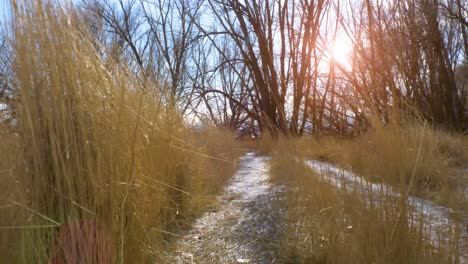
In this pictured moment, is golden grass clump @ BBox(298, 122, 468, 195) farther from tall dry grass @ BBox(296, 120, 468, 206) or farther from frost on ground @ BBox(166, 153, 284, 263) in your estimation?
frost on ground @ BBox(166, 153, 284, 263)

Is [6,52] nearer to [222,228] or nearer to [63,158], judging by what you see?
[63,158]

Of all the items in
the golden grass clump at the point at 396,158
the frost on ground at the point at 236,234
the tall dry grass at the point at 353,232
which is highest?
the golden grass clump at the point at 396,158

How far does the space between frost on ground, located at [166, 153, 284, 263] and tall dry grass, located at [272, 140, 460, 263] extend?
0.10 metres

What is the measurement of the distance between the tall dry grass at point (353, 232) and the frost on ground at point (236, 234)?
4.0 inches

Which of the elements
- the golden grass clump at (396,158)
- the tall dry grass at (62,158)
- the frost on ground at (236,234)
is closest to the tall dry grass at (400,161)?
the golden grass clump at (396,158)

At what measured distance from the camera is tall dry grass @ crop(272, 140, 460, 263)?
924mm

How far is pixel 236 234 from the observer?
1.56m

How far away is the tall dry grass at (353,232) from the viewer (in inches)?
36.4

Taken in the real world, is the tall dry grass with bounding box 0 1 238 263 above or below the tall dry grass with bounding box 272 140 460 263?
above

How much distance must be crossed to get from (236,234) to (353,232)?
599mm

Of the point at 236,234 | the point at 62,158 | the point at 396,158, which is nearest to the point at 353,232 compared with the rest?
the point at 396,158

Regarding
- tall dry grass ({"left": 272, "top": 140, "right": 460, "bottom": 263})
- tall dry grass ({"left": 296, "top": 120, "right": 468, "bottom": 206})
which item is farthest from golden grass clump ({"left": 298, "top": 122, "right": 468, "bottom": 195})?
tall dry grass ({"left": 272, "top": 140, "right": 460, "bottom": 263})

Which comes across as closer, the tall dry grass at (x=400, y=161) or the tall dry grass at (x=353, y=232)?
the tall dry grass at (x=353, y=232)

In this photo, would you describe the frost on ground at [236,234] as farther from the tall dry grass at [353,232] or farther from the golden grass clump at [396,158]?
the golden grass clump at [396,158]
